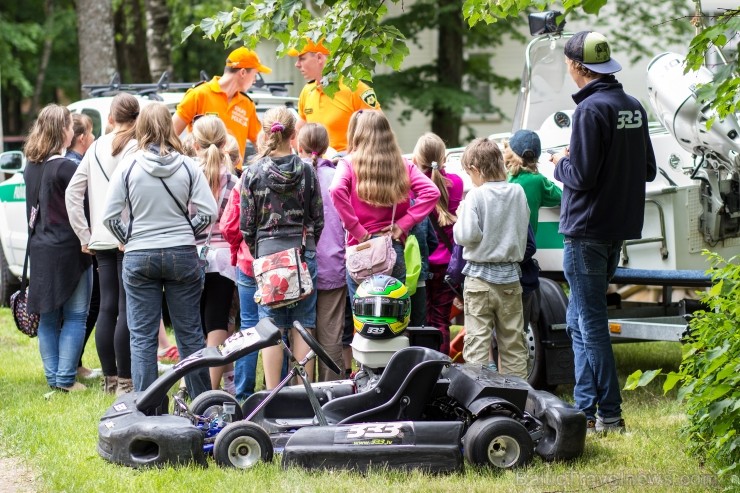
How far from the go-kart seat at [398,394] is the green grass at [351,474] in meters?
0.45

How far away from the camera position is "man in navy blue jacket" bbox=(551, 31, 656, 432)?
6312 mm

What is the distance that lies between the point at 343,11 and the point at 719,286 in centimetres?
244

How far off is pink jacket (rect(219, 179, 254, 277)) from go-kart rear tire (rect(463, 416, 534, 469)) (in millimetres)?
2148

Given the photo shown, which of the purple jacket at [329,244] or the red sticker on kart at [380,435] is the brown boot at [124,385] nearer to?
the purple jacket at [329,244]

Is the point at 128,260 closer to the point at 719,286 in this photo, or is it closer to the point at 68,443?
the point at 68,443

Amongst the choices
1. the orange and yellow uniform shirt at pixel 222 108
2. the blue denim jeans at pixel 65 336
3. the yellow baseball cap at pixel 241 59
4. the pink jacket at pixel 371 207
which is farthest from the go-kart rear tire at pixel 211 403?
the yellow baseball cap at pixel 241 59

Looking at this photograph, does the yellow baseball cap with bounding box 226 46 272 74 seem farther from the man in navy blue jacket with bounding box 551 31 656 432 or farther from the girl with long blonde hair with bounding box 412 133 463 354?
the man in navy blue jacket with bounding box 551 31 656 432

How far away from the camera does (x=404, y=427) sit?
559cm

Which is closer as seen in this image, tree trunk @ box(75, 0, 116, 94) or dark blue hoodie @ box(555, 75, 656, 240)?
dark blue hoodie @ box(555, 75, 656, 240)

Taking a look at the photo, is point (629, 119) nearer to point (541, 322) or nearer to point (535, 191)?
point (535, 191)

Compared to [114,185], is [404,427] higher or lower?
lower

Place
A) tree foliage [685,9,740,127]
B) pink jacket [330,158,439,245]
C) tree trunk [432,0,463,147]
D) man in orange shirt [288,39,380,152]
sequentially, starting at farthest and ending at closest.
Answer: tree trunk [432,0,463,147] < man in orange shirt [288,39,380,152] < pink jacket [330,158,439,245] < tree foliage [685,9,740,127]

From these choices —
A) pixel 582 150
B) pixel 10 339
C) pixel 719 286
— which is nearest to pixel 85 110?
pixel 10 339

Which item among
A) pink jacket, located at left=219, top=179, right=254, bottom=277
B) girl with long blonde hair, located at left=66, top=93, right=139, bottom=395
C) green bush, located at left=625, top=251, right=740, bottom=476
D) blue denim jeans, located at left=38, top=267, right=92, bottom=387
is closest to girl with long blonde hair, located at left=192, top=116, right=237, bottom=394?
pink jacket, located at left=219, top=179, right=254, bottom=277
